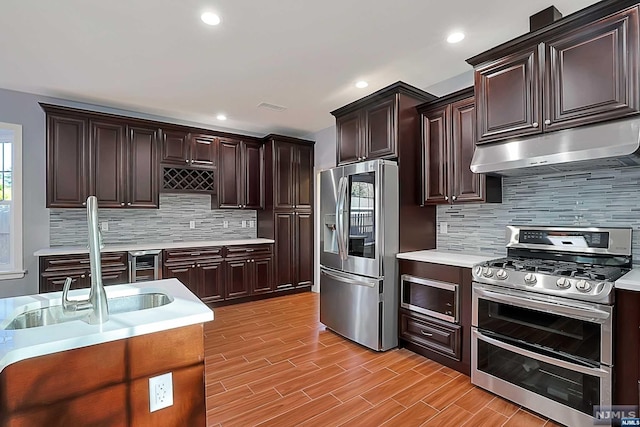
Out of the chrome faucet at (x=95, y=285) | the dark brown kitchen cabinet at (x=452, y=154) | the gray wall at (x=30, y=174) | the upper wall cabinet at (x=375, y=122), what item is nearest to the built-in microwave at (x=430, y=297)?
the dark brown kitchen cabinet at (x=452, y=154)

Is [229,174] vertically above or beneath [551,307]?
above

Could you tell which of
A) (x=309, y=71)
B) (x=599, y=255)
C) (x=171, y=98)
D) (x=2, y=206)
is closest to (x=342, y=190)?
(x=309, y=71)

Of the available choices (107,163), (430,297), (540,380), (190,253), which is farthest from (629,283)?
(107,163)

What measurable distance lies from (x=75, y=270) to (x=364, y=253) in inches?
128

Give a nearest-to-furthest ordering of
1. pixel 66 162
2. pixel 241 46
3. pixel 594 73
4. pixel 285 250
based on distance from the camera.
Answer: pixel 594 73, pixel 241 46, pixel 66 162, pixel 285 250

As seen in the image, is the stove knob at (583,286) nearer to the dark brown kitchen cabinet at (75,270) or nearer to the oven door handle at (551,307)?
the oven door handle at (551,307)

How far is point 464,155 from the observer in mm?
3016

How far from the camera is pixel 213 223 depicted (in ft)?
17.3

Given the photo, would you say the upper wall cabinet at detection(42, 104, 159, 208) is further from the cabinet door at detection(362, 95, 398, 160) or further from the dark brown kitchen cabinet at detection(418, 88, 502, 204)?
the dark brown kitchen cabinet at detection(418, 88, 502, 204)

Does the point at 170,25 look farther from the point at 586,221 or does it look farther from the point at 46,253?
the point at 586,221

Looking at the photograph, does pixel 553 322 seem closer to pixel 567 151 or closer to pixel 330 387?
pixel 567 151

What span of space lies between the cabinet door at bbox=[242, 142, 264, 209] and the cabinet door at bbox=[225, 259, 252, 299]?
0.98 metres

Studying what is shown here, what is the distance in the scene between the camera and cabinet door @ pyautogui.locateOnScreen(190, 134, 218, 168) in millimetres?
4773

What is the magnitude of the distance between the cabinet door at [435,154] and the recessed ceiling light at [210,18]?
82.3 inches
